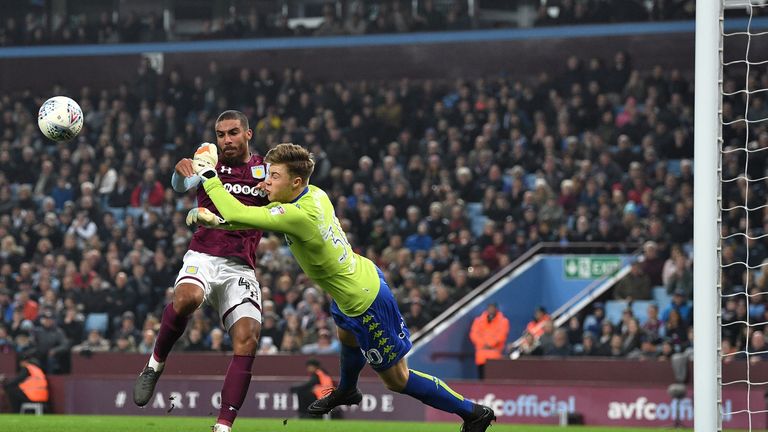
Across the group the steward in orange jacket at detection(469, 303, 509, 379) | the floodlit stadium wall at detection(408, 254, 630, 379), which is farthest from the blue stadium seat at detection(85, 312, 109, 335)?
the steward in orange jacket at detection(469, 303, 509, 379)

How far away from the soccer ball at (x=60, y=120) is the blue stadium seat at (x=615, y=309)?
42.2 ft

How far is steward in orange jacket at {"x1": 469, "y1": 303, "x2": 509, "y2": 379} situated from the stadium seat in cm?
659

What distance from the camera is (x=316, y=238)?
801 cm

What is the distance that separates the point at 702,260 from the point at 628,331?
36.5 ft

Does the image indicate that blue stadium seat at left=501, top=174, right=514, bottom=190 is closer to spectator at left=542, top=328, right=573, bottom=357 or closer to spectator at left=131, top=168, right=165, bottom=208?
spectator at left=542, top=328, right=573, bottom=357

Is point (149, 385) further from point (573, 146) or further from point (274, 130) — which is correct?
point (274, 130)

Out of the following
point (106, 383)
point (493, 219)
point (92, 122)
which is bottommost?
point (106, 383)

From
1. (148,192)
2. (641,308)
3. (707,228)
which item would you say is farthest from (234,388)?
(148,192)

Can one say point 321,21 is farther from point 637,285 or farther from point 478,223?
point 637,285

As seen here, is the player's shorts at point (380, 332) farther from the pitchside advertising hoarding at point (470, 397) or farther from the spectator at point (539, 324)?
the spectator at point (539, 324)

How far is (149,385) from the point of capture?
8.60 m

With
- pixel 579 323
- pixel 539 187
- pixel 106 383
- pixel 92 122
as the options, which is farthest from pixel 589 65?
pixel 106 383

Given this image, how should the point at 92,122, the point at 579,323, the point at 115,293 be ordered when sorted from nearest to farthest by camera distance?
1. the point at 579,323
2. the point at 115,293
3. the point at 92,122

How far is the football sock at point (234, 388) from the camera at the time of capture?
8320mm
